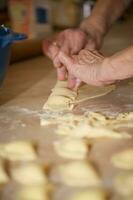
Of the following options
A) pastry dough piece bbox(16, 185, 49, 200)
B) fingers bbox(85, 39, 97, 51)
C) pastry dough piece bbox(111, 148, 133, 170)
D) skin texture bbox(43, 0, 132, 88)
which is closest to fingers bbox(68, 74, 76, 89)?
skin texture bbox(43, 0, 132, 88)

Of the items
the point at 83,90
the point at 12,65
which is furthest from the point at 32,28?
the point at 83,90

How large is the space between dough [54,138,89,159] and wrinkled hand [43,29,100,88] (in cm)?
33

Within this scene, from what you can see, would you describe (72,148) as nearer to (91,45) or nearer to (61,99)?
(61,99)

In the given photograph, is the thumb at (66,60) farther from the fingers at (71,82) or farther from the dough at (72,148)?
the dough at (72,148)

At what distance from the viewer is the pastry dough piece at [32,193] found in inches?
25.6

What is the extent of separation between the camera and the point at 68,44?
1176 millimetres

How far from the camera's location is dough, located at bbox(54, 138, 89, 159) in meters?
0.79

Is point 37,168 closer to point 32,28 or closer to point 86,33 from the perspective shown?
point 86,33

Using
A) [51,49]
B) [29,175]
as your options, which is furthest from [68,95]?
[29,175]

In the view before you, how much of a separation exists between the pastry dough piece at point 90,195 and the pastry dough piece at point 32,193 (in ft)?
0.15

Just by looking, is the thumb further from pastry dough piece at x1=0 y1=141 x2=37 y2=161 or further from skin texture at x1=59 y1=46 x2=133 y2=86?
pastry dough piece at x1=0 y1=141 x2=37 y2=161

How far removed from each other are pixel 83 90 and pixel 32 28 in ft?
2.07

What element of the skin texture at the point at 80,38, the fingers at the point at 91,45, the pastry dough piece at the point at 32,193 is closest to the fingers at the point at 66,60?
the skin texture at the point at 80,38

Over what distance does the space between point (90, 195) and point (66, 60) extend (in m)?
0.49
